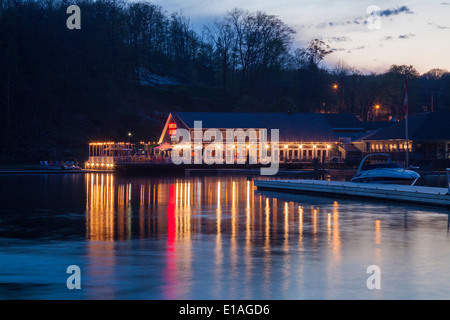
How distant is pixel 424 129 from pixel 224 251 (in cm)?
6527

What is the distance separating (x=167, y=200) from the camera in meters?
31.6

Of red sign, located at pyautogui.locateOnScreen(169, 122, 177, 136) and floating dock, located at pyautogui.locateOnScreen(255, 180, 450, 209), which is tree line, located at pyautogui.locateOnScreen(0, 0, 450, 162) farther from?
floating dock, located at pyautogui.locateOnScreen(255, 180, 450, 209)

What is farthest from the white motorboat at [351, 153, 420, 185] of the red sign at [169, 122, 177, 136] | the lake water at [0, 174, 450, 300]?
the red sign at [169, 122, 177, 136]

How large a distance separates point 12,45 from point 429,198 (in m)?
67.9

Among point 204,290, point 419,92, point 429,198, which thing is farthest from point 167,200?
point 419,92

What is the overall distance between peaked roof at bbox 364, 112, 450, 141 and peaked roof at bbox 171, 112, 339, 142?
868 centimetres

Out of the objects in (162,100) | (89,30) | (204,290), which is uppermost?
(89,30)

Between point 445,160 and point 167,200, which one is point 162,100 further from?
point 167,200

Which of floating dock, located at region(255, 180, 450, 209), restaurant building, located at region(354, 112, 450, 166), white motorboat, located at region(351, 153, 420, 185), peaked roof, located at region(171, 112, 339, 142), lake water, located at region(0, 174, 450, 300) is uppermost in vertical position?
peaked roof, located at region(171, 112, 339, 142)

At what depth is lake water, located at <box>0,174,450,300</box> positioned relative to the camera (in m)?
11.2

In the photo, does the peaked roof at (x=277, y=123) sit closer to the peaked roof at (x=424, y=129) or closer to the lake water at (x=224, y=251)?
the peaked roof at (x=424, y=129)

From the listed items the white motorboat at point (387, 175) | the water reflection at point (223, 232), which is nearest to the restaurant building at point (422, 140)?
the white motorboat at point (387, 175)

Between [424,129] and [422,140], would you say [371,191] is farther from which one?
[424,129]

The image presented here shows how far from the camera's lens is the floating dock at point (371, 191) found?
→ 88.1 feet
